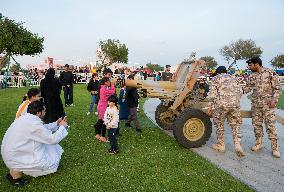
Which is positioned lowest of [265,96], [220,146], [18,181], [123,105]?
[18,181]

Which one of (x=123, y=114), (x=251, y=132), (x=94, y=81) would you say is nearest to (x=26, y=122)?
(x=123, y=114)

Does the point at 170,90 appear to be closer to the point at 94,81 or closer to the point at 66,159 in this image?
the point at 66,159

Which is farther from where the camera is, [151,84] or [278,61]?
[278,61]

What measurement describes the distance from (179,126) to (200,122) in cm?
56

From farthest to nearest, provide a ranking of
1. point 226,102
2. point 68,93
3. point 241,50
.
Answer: point 241,50 < point 68,93 < point 226,102

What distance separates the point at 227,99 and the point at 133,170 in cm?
268

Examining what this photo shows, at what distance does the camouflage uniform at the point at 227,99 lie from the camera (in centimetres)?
796

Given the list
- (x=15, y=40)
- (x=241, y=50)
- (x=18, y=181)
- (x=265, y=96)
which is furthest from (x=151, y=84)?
(x=241, y=50)

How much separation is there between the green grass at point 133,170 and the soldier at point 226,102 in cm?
91

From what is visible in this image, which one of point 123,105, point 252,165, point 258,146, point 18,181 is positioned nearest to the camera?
point 18,181

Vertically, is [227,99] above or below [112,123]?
above

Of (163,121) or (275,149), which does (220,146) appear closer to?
(275,149)

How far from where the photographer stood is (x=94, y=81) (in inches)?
559

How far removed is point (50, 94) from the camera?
9500mm
